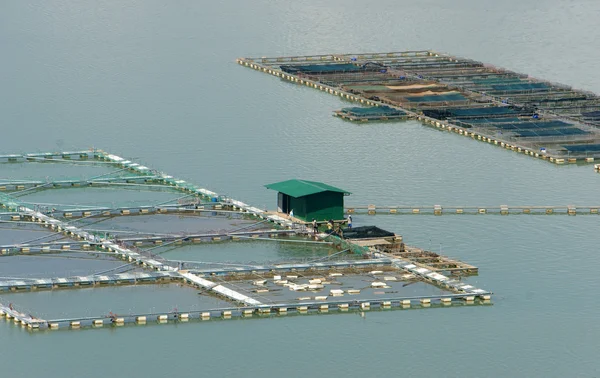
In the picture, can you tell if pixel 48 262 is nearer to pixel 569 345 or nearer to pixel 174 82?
pixel 569 345

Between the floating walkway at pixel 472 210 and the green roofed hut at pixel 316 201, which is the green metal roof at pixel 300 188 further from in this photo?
the floating walkway at pixel 472 210

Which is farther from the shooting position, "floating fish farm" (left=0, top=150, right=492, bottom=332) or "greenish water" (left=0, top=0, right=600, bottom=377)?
"floating fish farm" (left=0, top=150, right=492, bottom=332)

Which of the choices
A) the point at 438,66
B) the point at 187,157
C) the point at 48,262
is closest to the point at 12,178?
the point at 187,157

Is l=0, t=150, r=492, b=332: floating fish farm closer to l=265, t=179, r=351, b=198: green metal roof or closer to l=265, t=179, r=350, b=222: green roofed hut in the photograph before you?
l=265, t=179, r=350, b=222: green roofed hut

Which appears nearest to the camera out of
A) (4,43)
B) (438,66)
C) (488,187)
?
(488,187)

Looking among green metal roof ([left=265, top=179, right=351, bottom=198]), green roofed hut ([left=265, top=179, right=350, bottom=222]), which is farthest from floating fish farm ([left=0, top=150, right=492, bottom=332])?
green metal roof ([left=265, top=179, right=351, bottom=198])

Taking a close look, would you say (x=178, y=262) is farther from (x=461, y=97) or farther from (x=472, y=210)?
(x=461, y=97)
